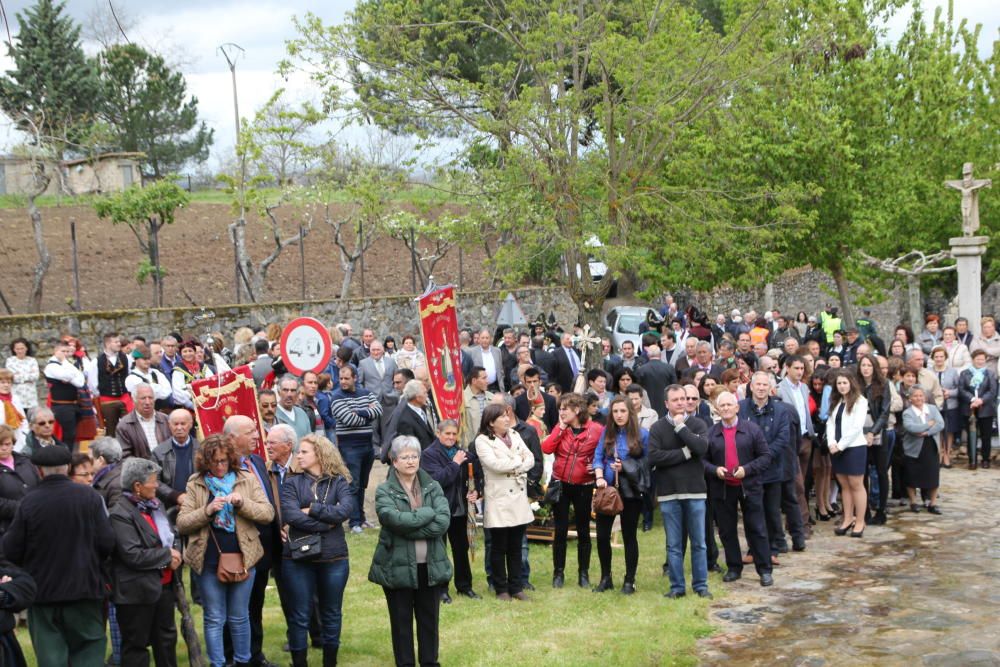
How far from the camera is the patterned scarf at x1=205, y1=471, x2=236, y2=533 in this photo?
7.46 meters

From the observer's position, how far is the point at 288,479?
305 inches

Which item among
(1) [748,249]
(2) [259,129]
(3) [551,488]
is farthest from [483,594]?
(2) [259,129]

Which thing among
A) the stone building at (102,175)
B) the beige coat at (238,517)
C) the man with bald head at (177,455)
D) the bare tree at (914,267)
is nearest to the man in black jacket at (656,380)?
the man with bald head at (177,455)

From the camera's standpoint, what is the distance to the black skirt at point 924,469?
13.1 meters

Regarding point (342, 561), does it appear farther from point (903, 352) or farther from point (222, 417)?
point (903, 352)

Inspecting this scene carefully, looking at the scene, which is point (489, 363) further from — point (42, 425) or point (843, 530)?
point (42, 425)

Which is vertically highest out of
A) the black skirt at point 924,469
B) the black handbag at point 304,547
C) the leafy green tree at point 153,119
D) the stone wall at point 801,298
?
the leafy green tree at point 153,119

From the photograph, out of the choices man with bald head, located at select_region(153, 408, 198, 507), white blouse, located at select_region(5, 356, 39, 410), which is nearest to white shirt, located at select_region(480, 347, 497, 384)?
white blouse, located at select_region(5, 356, 39, 410)

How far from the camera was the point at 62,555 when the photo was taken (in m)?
6.68

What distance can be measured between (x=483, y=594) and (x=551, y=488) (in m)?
1.28

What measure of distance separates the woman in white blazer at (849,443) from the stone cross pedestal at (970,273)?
8.81 m

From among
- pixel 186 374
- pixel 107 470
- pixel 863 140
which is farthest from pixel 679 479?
pixel 863 140

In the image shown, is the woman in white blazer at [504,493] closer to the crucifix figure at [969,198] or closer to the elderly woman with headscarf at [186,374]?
the elderly woman with headscarf at [186,374]

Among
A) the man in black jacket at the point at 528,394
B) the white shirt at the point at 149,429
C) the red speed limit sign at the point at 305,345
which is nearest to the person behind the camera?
the white shirt at the point at 149,429
